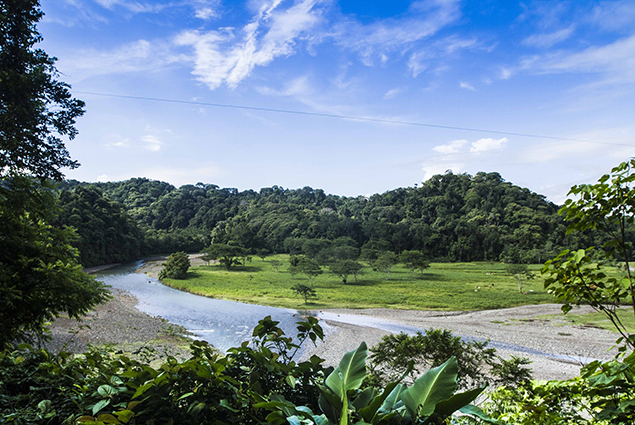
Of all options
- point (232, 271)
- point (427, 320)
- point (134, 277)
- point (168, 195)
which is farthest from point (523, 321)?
point (168, 195)

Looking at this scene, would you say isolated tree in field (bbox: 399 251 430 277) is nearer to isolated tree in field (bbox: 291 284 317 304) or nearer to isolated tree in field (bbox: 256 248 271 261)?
isolated tree in field (bbox: 291 284 317 304)

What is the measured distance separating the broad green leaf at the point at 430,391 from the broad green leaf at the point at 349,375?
0.33ft

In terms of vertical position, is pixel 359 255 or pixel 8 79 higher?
pixel 8 79

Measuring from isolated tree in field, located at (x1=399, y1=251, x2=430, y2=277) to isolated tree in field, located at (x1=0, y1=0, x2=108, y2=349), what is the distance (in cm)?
2591

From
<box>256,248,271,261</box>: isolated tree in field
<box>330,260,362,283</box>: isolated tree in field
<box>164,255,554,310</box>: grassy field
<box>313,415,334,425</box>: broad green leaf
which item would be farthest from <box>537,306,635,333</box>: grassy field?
<box>256,248,271,261</box>: isolated tree in field

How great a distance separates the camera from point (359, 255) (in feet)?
111

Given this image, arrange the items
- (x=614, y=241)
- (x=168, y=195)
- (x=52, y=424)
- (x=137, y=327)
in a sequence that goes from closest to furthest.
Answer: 1. (x=52, y=424)
2. (x=614, y=241)
3. (x=137, y=327)
4. (x=168, y=195)

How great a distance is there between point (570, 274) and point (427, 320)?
1643 centimetres

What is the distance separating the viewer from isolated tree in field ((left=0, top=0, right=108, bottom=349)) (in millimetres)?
3402

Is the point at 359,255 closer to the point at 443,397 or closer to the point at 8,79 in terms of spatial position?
the point at 8,79

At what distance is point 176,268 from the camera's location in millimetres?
25375

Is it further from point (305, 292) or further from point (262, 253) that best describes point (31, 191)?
point (262, 253)

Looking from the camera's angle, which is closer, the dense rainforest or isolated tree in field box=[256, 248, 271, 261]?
the dense rainforest

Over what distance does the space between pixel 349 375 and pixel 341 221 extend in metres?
39.6
